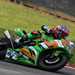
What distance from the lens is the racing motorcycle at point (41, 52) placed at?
14445mm

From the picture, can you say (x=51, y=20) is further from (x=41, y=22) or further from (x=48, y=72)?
(x=48, y=72)

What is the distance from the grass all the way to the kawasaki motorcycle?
7476 millimetres

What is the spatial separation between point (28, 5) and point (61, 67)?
15.2 meters

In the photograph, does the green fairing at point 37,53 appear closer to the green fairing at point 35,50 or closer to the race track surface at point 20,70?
the green fairing at point 35,50

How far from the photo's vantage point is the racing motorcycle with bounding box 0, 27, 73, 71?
14445mm

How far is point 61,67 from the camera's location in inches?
571

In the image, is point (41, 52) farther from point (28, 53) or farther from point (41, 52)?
point (28, 53)

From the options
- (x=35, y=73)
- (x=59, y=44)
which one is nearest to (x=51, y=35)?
(x=59, y=44)

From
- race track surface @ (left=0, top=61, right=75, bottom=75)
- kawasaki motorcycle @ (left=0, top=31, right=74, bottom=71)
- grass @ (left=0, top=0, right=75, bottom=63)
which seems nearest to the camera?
race track surface @ (left=0, top=61, right=75, bottom=75)

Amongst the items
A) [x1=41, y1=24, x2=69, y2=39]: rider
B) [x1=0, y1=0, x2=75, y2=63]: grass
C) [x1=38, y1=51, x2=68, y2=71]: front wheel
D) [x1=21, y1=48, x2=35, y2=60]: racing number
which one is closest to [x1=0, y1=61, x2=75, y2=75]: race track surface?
[x1=38, y1=51, x2=68, y2=71]: front wheel

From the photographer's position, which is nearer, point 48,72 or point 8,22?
point 48,72

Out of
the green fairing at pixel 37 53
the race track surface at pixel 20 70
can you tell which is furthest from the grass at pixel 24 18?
the race track surface at pixel 20 70

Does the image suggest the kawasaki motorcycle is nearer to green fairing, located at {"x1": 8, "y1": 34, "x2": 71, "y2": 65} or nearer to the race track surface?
green fairing, located at {"x1": 8, "y1": 34, "x2": 71, "y2": 65}

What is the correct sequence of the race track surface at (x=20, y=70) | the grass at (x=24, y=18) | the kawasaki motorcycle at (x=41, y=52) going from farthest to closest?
the grass at (x=24, y=18) < the kawasaki motorcycle at (x=41, y=52) < the race track surface at (x=20, y=70)
